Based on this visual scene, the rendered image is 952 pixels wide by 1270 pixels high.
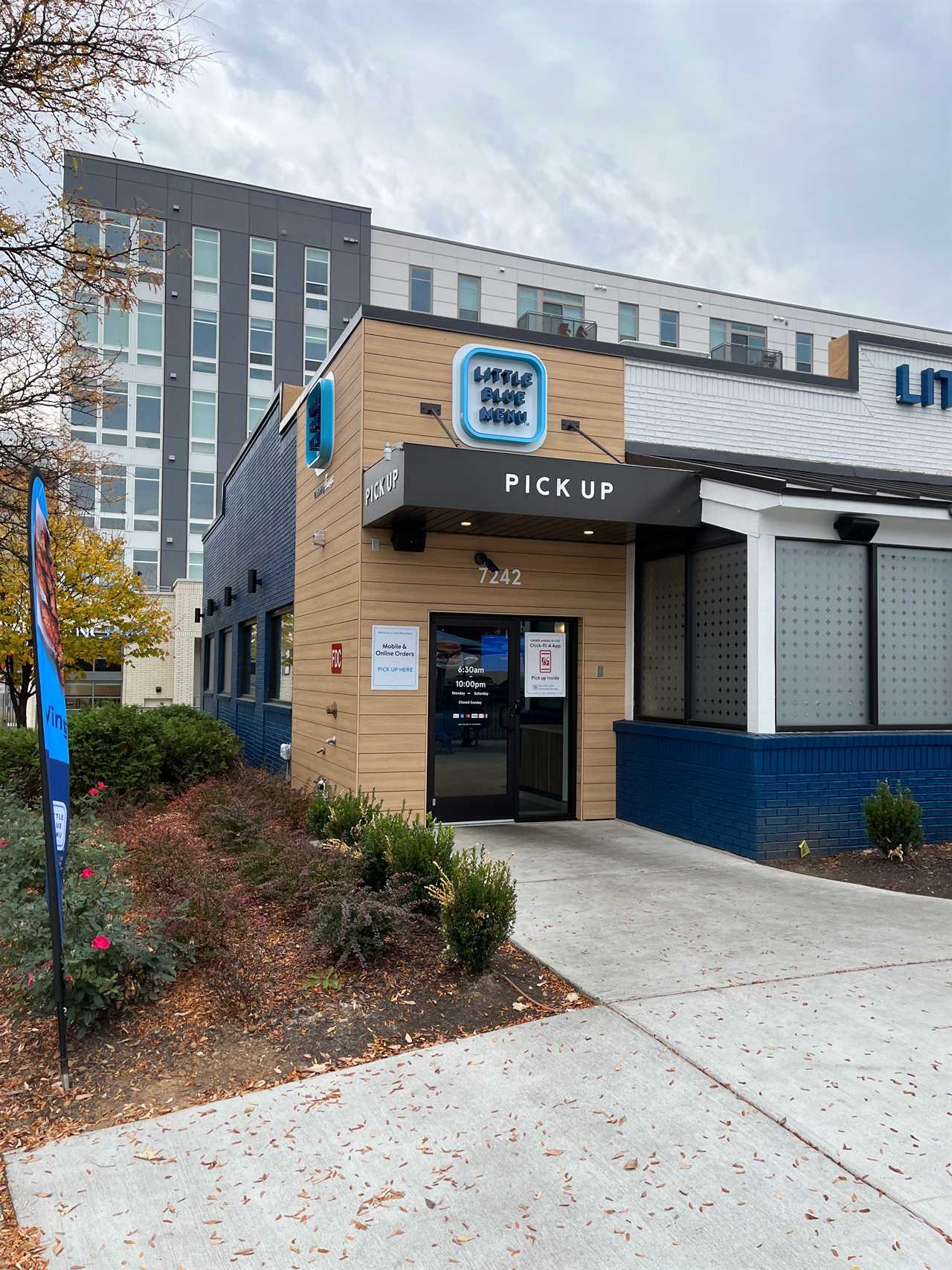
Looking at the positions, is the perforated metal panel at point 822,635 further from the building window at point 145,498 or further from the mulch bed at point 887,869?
the building window at point 145,498

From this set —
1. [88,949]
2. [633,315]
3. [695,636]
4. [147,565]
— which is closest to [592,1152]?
[88,949]

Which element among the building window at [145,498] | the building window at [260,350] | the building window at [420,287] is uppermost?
the building window at [420,287]

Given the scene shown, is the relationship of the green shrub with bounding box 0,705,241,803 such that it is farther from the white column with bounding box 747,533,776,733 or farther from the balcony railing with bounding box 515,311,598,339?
the balcony railing with bounding box 515,311,598,339

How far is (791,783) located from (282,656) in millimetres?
8531

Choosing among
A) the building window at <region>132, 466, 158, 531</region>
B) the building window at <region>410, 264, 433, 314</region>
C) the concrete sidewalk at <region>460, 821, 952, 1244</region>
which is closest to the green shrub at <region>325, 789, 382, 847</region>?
the concrete sidewalk at <region>460, 821, 952, 1244</region>

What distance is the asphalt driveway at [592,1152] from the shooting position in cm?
268

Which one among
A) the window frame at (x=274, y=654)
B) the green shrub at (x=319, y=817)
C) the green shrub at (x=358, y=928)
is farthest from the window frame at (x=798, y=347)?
the green shrub at (x=358, y=928)

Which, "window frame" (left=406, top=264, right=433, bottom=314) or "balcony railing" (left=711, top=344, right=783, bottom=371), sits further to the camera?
"window frame" (left=406, top=264, right=433, bottom=314)

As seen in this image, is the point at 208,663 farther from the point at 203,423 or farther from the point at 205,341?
the point at 205,341

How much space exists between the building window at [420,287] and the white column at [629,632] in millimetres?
25163

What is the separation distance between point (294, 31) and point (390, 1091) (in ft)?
22.4

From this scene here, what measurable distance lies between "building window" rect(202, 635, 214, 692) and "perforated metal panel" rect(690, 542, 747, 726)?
15815 mm

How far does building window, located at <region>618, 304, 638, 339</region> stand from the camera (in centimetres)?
3428

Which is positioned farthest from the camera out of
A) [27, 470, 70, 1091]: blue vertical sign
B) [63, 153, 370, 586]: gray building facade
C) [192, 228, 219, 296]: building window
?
[192, 228, 219, 296]: building window
